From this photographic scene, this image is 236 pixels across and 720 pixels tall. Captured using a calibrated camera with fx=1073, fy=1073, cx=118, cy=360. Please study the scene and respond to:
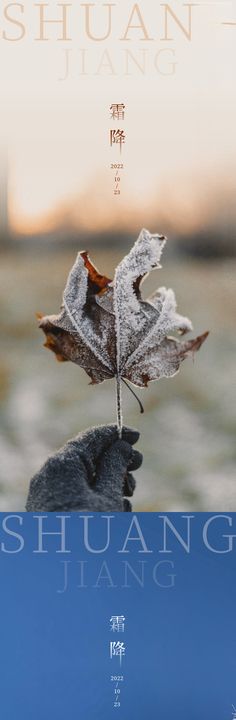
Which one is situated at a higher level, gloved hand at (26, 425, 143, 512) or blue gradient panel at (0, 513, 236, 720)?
gloved hand at (26, 425, 143, 512)

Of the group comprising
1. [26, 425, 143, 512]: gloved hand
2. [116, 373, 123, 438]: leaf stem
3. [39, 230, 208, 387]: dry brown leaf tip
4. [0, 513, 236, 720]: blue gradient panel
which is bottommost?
[0, 513, 236, 720]: blue gradient panel

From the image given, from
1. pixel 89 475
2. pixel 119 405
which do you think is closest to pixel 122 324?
pixel 119 405

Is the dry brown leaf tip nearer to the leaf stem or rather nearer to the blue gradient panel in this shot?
the leaf stem

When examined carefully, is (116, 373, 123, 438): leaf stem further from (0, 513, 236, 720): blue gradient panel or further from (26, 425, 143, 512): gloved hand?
(0, 513, 236, 720): blue gradient panel

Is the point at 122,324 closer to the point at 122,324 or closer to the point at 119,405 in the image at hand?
the point at 122,324

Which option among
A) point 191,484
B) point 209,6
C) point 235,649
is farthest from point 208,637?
point 209,6

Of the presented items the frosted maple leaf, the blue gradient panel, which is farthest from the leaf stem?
the blue gradient panel

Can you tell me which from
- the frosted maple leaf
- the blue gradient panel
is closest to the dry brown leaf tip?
the frosted maple leaf
